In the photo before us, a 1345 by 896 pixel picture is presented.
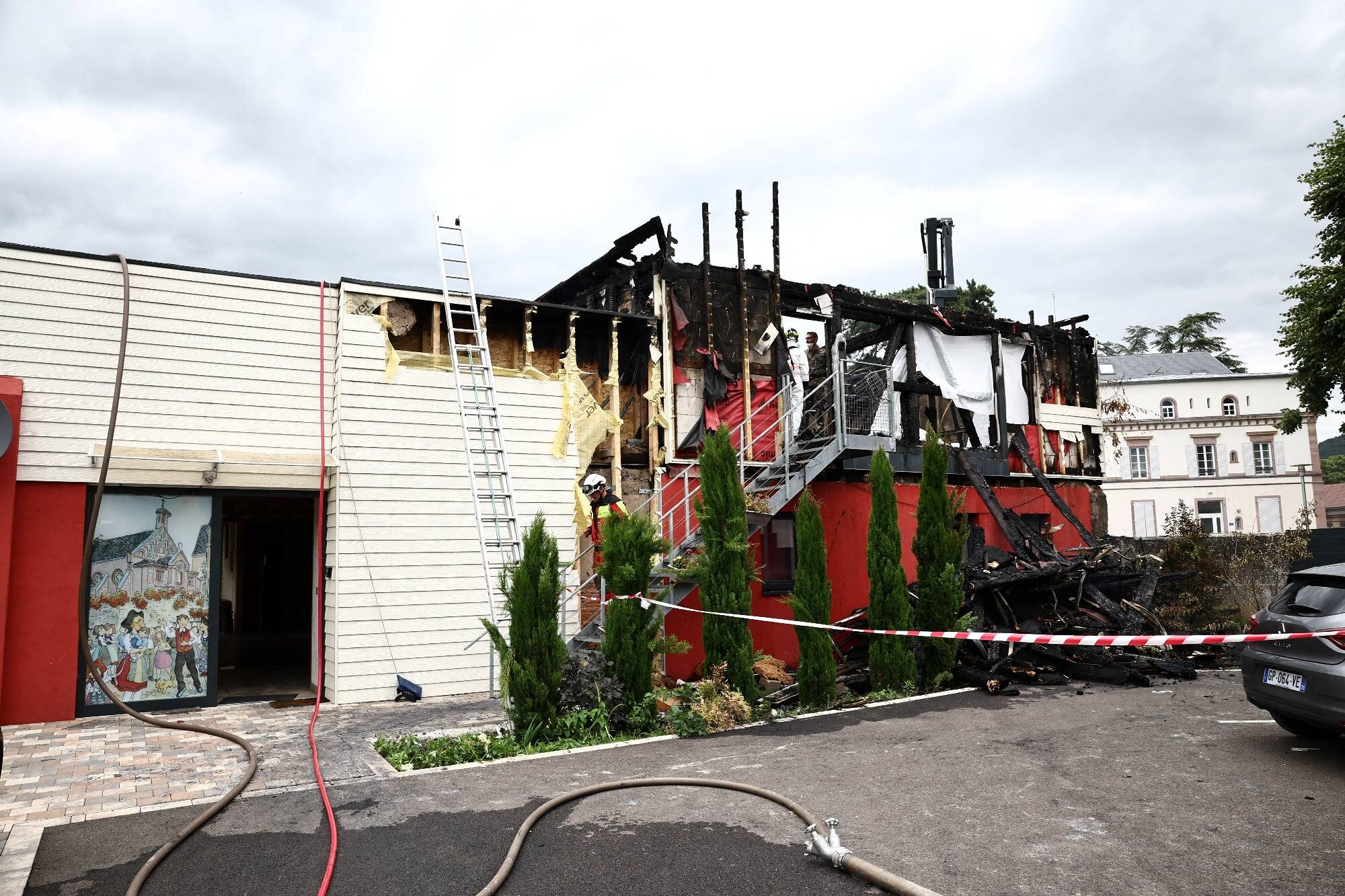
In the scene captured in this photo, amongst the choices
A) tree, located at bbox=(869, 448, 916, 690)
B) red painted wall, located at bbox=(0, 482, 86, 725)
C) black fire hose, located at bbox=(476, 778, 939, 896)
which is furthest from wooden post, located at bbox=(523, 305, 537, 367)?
black fire hose, located at bbox=(476, 778, 939, 896)

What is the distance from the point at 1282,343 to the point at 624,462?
16166 mm

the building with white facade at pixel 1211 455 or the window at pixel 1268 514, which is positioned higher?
the building with white facade at pixel 1211 455

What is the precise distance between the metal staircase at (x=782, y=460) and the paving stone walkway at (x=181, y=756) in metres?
2.40

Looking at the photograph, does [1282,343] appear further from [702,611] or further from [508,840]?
[508,840]

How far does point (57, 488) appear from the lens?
359 inches

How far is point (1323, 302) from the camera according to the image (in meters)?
17.7

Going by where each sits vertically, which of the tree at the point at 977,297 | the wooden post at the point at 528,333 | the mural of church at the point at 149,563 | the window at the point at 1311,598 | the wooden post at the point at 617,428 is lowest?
the window at the point at 1311,598

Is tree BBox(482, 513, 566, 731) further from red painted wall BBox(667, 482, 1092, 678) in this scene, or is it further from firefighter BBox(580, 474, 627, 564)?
red painted wall BBox(667, 482, 1092, 678)

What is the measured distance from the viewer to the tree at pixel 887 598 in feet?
33.5

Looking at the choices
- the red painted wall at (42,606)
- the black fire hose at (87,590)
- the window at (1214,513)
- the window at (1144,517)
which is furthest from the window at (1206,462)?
the red painted wall at (42,606)

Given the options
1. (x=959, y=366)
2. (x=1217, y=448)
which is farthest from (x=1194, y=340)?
(x=959, y=366)

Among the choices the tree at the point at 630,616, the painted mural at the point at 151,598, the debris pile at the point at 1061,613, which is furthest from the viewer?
the debris pile at the point at 1061,613

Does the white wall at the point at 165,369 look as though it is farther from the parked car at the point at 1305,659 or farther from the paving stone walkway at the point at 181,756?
the parked car at the point at 1305,659

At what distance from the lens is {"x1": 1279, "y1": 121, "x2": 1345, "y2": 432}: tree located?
1759 centimetres
